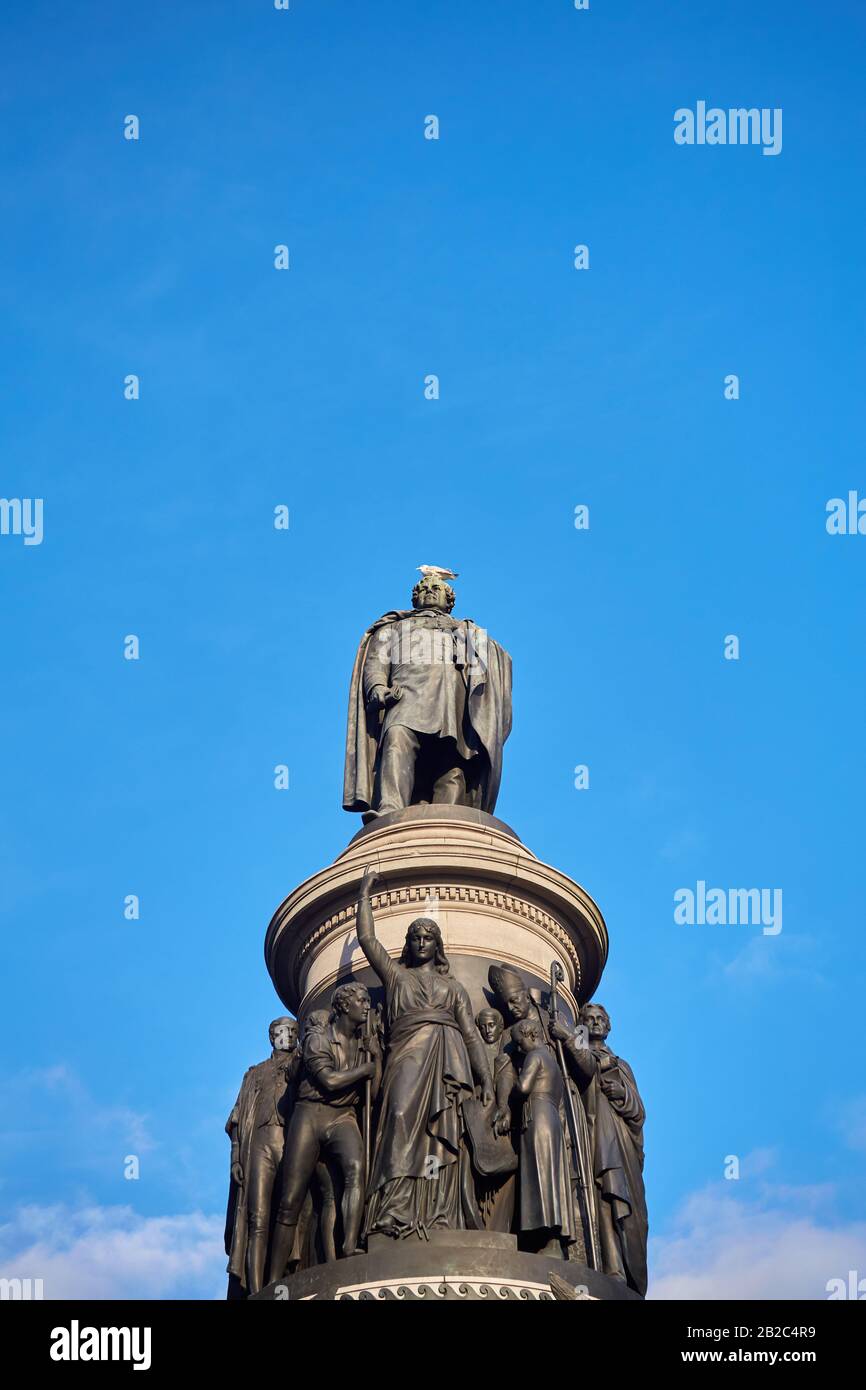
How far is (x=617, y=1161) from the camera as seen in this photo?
65.7ft

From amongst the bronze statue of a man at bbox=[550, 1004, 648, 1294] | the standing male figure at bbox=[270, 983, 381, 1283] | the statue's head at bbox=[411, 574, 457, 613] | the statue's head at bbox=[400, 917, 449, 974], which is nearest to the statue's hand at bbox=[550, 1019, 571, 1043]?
the bronze statue of a man at bbox=[550, 1004, 648, 1294]

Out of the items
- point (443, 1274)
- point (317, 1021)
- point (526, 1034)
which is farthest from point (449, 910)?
point (443, 1274)

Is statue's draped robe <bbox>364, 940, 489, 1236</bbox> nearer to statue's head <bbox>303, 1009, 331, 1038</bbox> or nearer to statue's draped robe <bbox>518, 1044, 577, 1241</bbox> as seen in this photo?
statue's draped robe <bbox>518, 1044, 577, 1241</bbox>

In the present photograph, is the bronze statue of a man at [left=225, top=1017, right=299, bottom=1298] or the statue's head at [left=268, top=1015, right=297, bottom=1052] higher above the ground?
the statue's head at [left=268, top=1015, right=297, bottom=1052]

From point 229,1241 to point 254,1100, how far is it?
1.48 meters

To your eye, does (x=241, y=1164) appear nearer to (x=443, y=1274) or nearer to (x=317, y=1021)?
(x=317, y=1021)

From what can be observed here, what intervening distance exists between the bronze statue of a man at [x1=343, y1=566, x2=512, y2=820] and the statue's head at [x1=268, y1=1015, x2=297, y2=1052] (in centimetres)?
364

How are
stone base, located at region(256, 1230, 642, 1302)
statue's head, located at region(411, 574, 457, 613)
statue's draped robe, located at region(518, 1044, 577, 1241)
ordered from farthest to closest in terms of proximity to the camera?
statue's head, located at region(411, 574, 457, 613), statue's draped robe, located at region(518, 1044, 577, 1241), stone base, located at region(256, 1230, 642, 1302)

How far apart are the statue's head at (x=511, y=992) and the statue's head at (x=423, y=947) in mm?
565

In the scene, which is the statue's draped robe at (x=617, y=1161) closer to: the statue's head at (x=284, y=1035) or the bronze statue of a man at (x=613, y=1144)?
the bronze statue of a man at (x=613, y=1144)

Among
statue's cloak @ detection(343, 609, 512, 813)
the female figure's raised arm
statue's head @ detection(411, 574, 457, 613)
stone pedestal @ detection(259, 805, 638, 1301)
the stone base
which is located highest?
statue's head @ detection(411, 574, 457, 613)

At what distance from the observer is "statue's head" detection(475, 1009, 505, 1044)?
19.9 m
